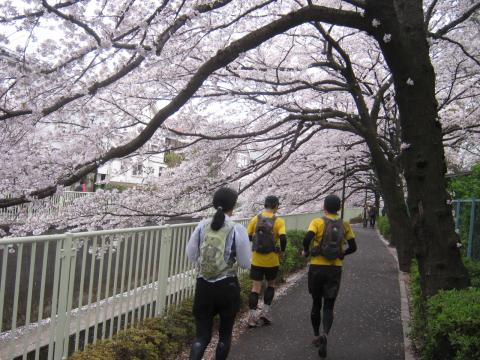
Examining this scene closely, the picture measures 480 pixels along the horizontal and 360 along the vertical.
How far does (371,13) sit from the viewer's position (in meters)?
5.20

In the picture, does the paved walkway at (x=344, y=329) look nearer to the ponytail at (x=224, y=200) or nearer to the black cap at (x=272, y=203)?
the black cap at (x=272, y=203)

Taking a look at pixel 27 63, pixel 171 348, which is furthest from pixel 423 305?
pixel 27 63

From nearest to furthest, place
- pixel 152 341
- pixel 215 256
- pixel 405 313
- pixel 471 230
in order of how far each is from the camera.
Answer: pixel 215 256
pixel 152 341
pixel 405 313
pixel 471 230

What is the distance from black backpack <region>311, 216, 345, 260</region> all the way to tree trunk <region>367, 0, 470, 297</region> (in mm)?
1023

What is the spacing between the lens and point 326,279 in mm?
4891

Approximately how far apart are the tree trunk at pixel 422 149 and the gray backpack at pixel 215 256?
2624 mm

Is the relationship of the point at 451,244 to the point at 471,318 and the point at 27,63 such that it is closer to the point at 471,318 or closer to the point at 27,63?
the point at 471,318

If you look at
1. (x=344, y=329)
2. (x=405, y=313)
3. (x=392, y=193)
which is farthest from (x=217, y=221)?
(x=392, y=193)

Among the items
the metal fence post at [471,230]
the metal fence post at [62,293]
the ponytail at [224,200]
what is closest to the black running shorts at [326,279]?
the ponytail at [224,200]

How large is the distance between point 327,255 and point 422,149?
1670 millimetres

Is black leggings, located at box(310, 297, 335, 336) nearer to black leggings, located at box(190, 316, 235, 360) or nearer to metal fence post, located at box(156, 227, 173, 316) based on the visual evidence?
black leggings, located at box(190, 316, 235, 360)

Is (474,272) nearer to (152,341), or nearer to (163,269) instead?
(163,269)

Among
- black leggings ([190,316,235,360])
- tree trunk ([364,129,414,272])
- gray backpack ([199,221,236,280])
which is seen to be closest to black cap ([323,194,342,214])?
gray backpack ([199,221,236,280])

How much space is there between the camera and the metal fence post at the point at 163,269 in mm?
5125
